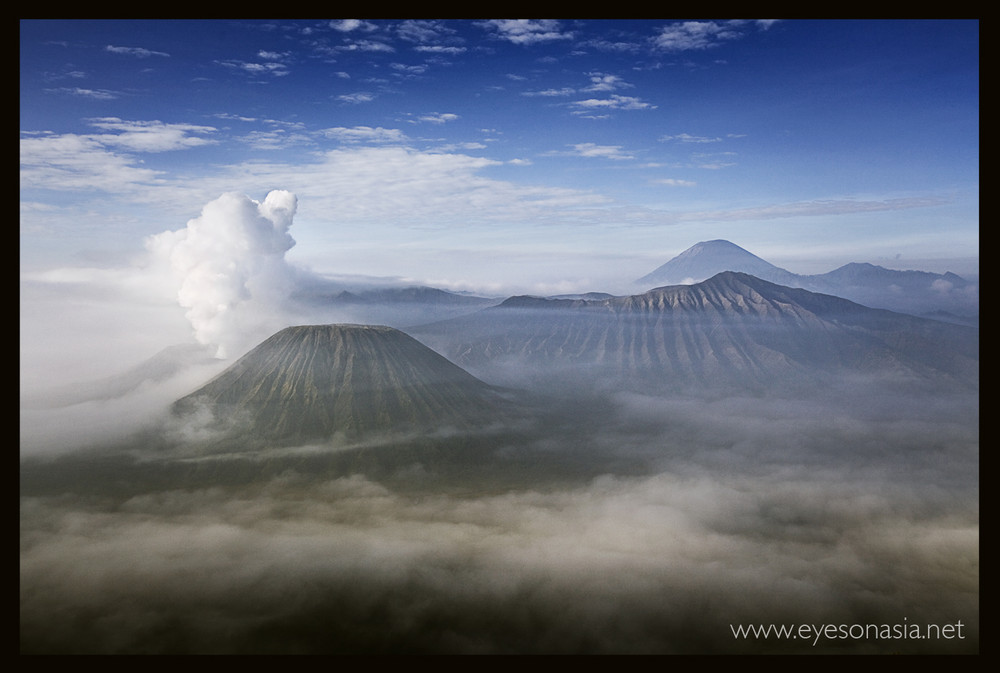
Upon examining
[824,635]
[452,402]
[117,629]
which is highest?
[452,402]

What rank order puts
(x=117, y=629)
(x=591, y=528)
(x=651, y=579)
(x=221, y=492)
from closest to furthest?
(x=117, y=629) < (x=651, y=579) < (x=591, y=528) < (x=221, y=492)

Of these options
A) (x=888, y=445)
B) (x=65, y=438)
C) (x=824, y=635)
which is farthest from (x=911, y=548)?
(x=65, y=438)

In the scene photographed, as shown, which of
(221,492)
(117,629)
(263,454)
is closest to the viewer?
(117,629)

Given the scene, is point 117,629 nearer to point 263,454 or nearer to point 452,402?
point 263,454

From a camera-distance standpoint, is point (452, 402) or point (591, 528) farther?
point (452, 402)

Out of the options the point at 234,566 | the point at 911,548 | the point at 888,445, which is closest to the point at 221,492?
the point at 234,566

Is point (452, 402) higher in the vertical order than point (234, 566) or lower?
higher

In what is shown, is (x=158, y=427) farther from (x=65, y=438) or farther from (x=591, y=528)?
(x=591, y=528)
